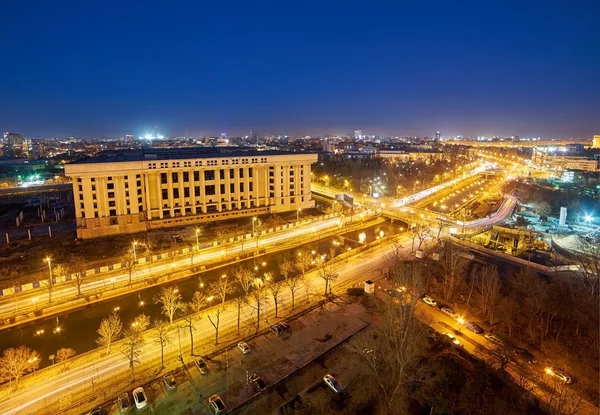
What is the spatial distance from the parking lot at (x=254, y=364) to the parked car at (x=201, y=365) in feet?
0.54

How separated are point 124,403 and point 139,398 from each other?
0.63m

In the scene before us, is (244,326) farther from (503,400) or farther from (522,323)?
(522,323)

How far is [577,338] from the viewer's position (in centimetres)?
1942

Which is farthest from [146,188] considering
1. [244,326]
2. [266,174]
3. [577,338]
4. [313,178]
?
[313,178]

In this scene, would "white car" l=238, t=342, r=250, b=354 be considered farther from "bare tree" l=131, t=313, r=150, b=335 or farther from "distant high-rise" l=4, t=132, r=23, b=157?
"distant high-rise" l=4, t=132, r=23, b=157

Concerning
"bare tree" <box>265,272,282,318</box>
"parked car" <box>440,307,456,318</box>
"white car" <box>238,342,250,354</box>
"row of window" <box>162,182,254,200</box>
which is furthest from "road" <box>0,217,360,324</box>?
"parked car" <box>440,307,456,318</box>

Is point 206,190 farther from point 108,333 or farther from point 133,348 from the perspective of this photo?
point 133,348

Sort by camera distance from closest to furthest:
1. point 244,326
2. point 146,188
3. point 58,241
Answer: point 244,326, point 58,241, point 146,188

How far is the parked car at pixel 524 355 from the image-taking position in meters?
18.8

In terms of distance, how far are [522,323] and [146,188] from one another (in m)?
39.5

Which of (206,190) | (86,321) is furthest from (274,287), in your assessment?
(206,190)

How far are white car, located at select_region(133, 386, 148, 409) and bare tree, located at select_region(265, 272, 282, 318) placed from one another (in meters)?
8.86

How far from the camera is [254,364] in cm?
1783

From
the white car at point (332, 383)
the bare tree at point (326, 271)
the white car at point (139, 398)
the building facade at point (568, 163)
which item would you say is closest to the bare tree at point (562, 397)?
the white car at point (332, 383)
